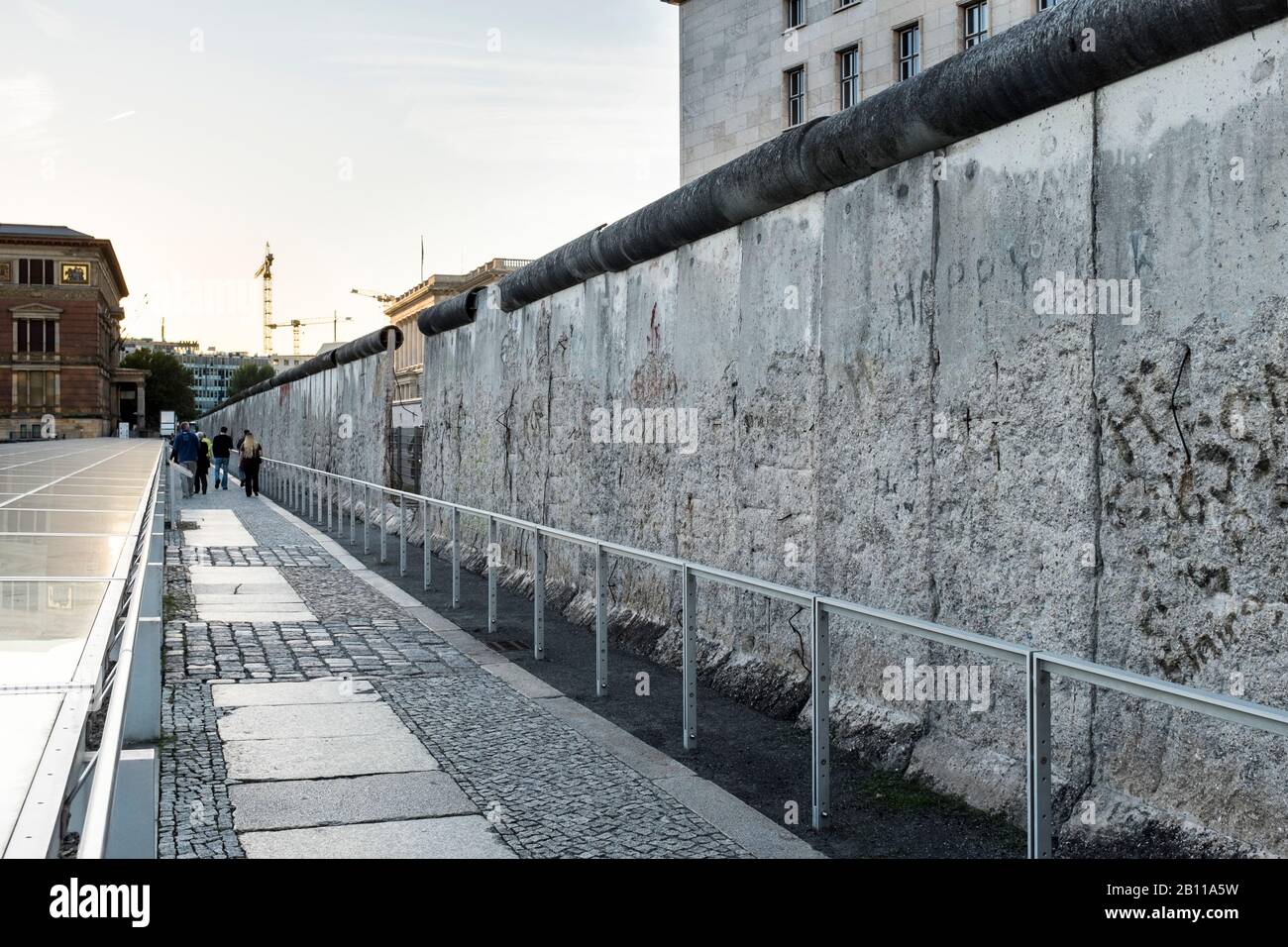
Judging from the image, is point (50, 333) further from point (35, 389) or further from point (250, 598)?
point (250, 598)

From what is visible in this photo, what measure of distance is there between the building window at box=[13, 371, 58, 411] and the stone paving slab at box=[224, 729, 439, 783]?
316ft

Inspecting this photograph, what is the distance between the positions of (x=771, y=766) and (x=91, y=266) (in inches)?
3957

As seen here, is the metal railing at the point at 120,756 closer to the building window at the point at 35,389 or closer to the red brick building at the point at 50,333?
the red brick building at the point at 50,333

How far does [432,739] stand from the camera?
5688mm

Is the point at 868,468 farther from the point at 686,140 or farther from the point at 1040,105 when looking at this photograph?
the point at 686,140

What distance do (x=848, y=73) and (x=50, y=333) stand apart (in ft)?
250

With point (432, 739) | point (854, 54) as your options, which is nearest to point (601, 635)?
point (432, 739)

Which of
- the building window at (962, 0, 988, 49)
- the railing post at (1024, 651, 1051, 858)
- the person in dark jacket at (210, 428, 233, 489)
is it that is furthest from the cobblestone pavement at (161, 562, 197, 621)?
the building window at (962, 0, 988, 49)

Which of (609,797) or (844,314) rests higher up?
(844,314)

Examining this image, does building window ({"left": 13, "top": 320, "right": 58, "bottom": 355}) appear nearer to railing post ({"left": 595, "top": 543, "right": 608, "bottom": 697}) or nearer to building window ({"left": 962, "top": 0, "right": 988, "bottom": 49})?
building window ({"left": 962, "top": 0, "right": 988, "bottom": 49})

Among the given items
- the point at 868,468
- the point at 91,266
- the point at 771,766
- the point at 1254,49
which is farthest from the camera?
the point at 91,266

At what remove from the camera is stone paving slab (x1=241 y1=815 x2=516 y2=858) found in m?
4.11

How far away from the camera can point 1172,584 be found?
4043mm
